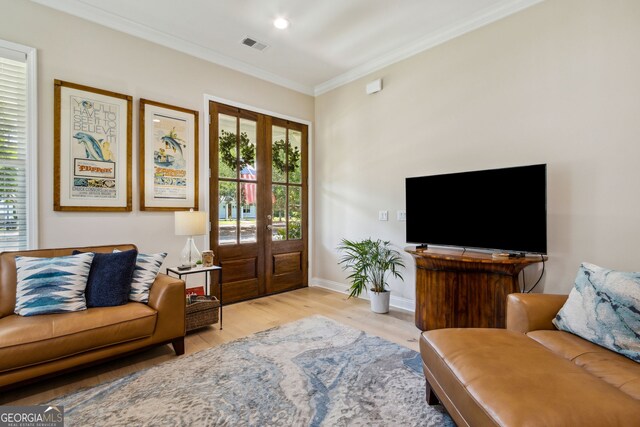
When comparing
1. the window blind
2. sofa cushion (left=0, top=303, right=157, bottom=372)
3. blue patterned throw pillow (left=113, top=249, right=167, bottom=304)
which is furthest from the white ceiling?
sofa cushion (left=0, top=303, right=157, bottom=372)

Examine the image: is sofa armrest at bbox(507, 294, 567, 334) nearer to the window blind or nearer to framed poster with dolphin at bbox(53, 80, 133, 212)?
framed poster with dolphin at bbox(53, 80, 133, 212)

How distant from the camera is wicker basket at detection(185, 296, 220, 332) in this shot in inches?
112

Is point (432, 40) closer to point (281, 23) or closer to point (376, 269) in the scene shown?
point (281, 23)

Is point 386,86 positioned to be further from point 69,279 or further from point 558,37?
point 69,279

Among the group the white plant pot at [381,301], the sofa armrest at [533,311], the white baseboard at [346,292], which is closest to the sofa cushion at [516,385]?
the sofa armrest at [533,311]

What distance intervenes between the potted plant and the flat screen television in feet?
1.58

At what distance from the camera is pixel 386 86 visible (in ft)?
12.5

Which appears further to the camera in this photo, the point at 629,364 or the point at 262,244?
the point at 262,244

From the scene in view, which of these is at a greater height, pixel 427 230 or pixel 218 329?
pixel 427 230

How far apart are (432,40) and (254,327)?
344 centimetres

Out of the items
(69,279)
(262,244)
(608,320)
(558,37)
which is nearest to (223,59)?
(262,244)

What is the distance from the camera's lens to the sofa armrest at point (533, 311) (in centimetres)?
189

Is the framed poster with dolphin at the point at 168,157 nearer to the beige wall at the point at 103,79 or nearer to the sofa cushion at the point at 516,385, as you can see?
the beige wall at the point at 103,79

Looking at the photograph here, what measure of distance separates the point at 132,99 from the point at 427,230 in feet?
10.4
